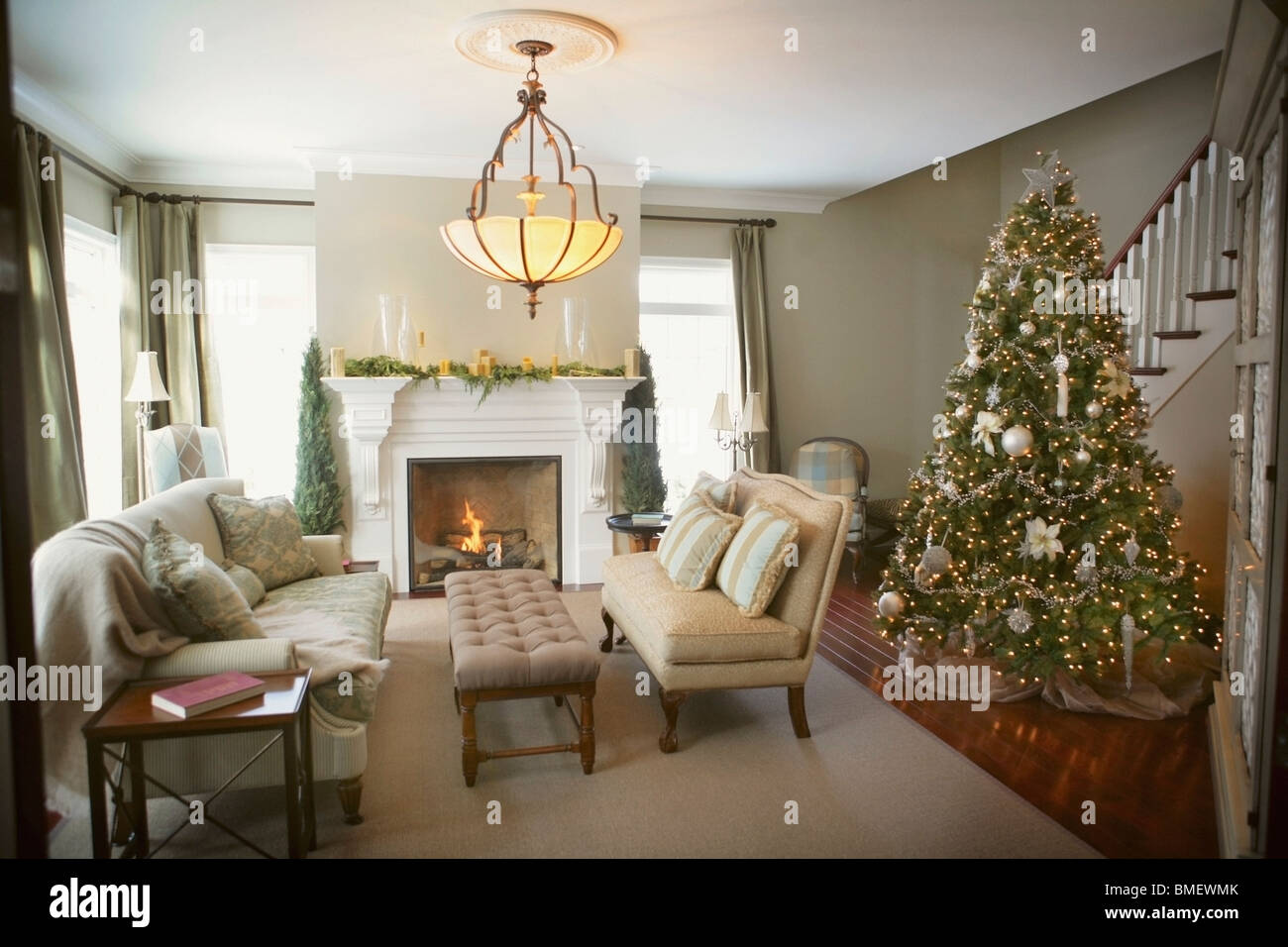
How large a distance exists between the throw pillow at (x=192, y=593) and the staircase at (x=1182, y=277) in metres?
4.13

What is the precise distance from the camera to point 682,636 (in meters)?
3.34

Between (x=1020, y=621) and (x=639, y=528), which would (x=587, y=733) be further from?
(x=639, y=528)

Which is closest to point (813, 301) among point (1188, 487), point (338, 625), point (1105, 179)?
point (1105, 179)

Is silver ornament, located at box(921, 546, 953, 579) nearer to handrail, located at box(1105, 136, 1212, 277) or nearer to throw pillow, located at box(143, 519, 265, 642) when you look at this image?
handrail, located at box(1105, 136, 1212, 277)

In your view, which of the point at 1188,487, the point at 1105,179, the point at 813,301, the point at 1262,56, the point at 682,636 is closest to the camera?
the point at 1262,56

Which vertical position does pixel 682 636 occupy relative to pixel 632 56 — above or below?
below

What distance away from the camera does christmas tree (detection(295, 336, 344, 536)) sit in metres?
5.55

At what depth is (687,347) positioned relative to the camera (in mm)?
6703

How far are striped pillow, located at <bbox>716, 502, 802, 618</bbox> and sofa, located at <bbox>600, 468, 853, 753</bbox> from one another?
0.06 meters

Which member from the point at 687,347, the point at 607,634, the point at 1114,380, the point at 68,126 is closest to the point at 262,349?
the point at 68,126

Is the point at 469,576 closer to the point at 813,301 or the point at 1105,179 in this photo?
the point at 813,301

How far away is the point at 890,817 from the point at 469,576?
2207 millimetres

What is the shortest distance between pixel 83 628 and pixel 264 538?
4.80 feet

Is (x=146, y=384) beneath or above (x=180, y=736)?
above
